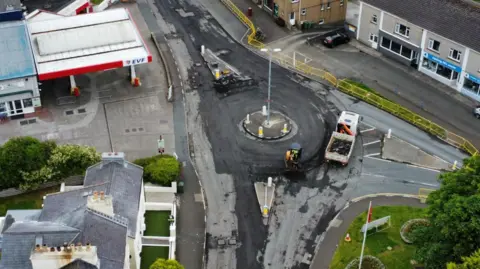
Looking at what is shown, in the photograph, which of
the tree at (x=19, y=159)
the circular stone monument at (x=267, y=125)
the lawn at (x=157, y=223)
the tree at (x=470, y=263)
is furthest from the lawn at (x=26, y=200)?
the tree at (x=470, y=263)

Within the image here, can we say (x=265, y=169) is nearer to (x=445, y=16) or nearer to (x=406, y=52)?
(x=406, y=52)

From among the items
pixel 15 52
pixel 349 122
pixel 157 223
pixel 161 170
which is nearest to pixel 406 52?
pixel 349 122

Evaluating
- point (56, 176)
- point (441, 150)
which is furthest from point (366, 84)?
point (56, 176)

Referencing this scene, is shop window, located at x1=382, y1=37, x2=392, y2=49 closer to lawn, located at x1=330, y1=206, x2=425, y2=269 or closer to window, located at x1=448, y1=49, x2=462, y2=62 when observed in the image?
window, located at x1=448, y1=49, x2=462, y2=62

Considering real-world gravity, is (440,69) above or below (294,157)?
above

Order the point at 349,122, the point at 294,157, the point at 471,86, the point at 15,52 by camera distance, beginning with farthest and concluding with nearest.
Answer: the point at 471,86 < the point at 15,52 < the point at 349,122 < the point at 294,157

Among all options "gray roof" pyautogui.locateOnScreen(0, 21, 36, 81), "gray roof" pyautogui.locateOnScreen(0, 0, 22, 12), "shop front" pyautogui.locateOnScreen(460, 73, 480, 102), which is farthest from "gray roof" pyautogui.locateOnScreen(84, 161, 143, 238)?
"shop front" pyautogui.locateOnScreen(460, 73, 480, 102)
